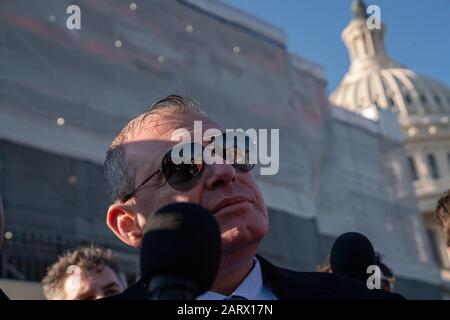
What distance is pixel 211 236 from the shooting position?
0.88 meters

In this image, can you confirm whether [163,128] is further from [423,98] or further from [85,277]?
[423,98]

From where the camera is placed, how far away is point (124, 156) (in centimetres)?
171

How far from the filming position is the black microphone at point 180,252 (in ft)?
2.64

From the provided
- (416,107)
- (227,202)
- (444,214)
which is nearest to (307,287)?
(227,202)

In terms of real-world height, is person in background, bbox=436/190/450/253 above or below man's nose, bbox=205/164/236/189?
above

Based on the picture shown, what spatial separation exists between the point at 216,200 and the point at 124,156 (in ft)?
1.13

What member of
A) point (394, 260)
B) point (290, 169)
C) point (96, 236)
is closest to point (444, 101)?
point (394, 260)

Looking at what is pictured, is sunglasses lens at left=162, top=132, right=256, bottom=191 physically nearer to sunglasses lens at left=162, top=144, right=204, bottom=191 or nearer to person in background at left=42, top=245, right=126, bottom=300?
sunglasses lens at left=162, top=144, right=204, bottom=191

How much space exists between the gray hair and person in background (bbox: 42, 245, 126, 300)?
1.25 meters

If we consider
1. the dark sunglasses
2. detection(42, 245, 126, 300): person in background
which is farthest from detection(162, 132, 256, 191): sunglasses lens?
detection(42, 245, 126, 300): person in background

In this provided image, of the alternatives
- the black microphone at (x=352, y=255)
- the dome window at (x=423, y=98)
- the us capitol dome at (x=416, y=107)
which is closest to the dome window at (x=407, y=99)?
the us capitol dome at (x=416, y=107)

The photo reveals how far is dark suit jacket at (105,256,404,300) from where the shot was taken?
1.39 meters

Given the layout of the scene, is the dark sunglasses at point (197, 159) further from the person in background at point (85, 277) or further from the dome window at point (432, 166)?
the dome window at point (432, 166)
